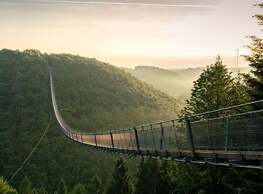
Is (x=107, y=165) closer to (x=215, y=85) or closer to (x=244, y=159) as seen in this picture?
(x=215, y=85)

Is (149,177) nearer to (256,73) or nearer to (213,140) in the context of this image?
(256,73)

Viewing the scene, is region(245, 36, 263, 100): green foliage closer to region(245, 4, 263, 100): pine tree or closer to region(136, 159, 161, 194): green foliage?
region(245, 4, 263, 100): pine tree

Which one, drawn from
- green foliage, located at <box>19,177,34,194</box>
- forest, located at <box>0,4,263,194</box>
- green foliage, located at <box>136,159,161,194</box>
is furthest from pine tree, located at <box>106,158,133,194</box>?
green foliage, located at <box>19,177,34,194</box>

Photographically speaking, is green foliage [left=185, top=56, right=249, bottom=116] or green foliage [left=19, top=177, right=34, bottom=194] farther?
green foliage [left=19, top=177, right=34, bottom=194]

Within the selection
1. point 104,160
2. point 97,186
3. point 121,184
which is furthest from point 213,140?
point 104,160

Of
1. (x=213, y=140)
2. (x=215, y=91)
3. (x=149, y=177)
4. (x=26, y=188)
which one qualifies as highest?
(x=215, y=91)

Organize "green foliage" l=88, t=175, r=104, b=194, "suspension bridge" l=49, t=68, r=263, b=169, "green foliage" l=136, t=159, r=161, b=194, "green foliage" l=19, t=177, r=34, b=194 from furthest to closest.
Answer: "green foliage" l=88, t=175, r=104, b=194
"green foliage" l=19, t=177, r=34, b=194
"green foliage" l=136, t=159, r=161, b=194
"suspension bridge" l=49, t=68, r=263, b=169

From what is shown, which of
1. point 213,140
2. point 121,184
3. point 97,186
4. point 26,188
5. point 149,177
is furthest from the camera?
point 97,186

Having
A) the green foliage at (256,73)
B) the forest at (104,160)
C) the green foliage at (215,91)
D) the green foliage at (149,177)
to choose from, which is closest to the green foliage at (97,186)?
the forest at (104,160)

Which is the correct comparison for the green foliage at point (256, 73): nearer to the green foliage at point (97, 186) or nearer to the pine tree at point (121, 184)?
the pine tree at point (121, 184)

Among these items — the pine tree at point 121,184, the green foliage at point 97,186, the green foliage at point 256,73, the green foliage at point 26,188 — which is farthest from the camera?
the green foliage at point 97,186

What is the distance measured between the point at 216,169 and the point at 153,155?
518 inches

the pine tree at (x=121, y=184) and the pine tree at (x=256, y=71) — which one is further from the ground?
the pine tree at (x=256, y=71)

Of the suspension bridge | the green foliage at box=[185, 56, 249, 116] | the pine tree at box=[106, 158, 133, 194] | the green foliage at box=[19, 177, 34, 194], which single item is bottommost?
the green foliage at box=[19, 177, 34, 194]
